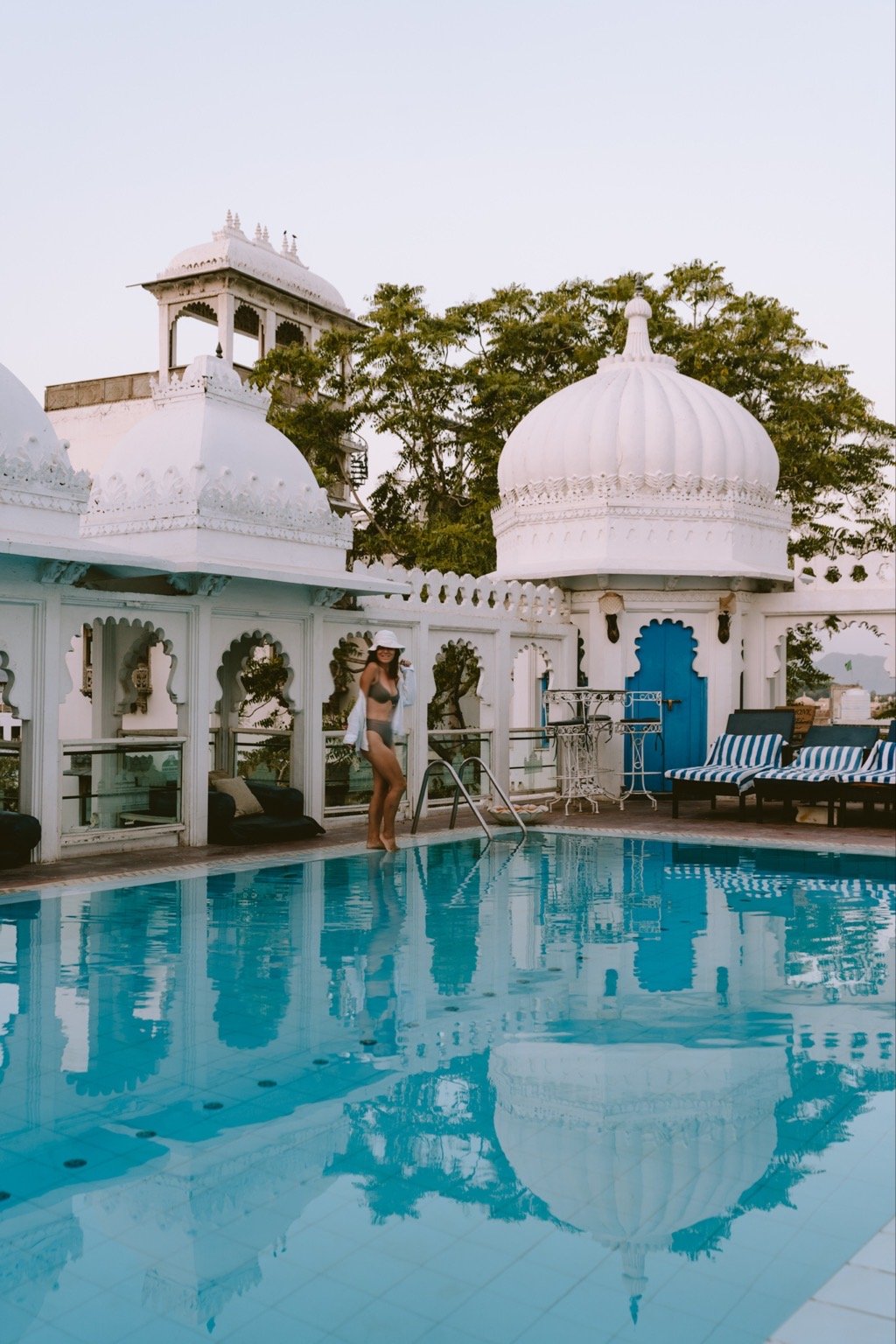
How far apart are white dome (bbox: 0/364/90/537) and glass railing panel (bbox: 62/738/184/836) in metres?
1.74

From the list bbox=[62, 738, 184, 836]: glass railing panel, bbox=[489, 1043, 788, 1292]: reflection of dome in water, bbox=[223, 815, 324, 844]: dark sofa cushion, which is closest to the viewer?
bbox=[489, 1043, 788, 1292]: reflection of dome in water

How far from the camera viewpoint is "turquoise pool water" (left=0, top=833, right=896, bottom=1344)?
2.96m

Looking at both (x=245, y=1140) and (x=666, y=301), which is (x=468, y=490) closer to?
(x=666, y=301)

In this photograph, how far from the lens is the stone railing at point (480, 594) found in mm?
12952

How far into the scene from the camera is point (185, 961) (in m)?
6.47

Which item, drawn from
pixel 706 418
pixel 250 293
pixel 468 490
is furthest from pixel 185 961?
pixel 250 293

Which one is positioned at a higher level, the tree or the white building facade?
the tree

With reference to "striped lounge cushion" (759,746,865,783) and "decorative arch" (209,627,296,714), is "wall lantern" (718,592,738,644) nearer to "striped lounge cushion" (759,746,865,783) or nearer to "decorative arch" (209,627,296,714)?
"striped lounge cushion" (759,746,865,783)

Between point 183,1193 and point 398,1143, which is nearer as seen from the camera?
point 183,1193

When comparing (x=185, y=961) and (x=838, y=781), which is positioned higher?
(x=838, y=781)

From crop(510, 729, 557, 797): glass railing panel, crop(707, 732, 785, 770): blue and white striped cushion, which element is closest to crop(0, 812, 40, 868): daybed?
crop(510, 729, 557, 797): glass railing panel

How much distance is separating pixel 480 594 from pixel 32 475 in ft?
19.5

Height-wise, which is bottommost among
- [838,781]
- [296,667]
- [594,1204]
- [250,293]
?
[594,1204]

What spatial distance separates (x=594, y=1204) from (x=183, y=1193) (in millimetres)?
1154
